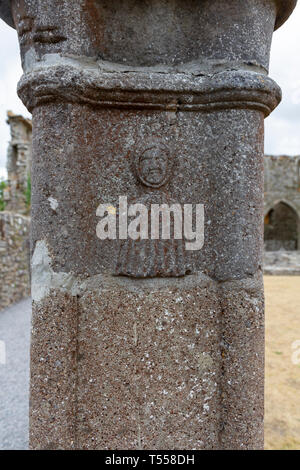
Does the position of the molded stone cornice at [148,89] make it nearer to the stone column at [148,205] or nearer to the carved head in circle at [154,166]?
the stone column at [148,205]

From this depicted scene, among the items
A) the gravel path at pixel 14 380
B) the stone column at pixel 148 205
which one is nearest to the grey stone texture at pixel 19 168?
the gravel path at pixel 14 380

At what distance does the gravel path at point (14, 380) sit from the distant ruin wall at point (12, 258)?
1.89 ft

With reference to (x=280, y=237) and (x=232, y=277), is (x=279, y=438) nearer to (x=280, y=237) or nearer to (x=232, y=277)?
(x=232, y=277)

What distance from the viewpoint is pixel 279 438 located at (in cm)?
272

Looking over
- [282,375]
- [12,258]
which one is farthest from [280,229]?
[282,375]

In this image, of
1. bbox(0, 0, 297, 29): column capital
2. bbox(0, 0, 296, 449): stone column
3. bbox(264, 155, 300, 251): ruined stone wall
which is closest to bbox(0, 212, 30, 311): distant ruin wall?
bbox(0, 0, 297, 29): column capital

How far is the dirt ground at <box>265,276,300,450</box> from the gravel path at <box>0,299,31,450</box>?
1.96 metres

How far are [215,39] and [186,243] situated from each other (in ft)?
2.38

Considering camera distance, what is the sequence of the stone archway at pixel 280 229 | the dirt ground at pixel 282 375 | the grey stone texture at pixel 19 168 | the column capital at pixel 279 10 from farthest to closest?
the stone archway at pixel 280 229
the grey stone texture at pixel 19 168
the dirt ground at pixel 282 375
the column capital at pixel 279 10

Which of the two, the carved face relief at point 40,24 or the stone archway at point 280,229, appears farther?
the stone archway at point 280,229

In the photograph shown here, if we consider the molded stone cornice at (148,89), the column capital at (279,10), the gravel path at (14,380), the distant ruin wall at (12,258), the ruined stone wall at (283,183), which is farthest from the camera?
the ruined stone wall at (283,183)

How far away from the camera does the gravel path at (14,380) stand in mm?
3053

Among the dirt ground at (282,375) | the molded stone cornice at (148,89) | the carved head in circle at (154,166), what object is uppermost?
the molded stone cornice at (148,89)

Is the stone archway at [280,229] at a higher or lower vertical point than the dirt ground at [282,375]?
→ higher
